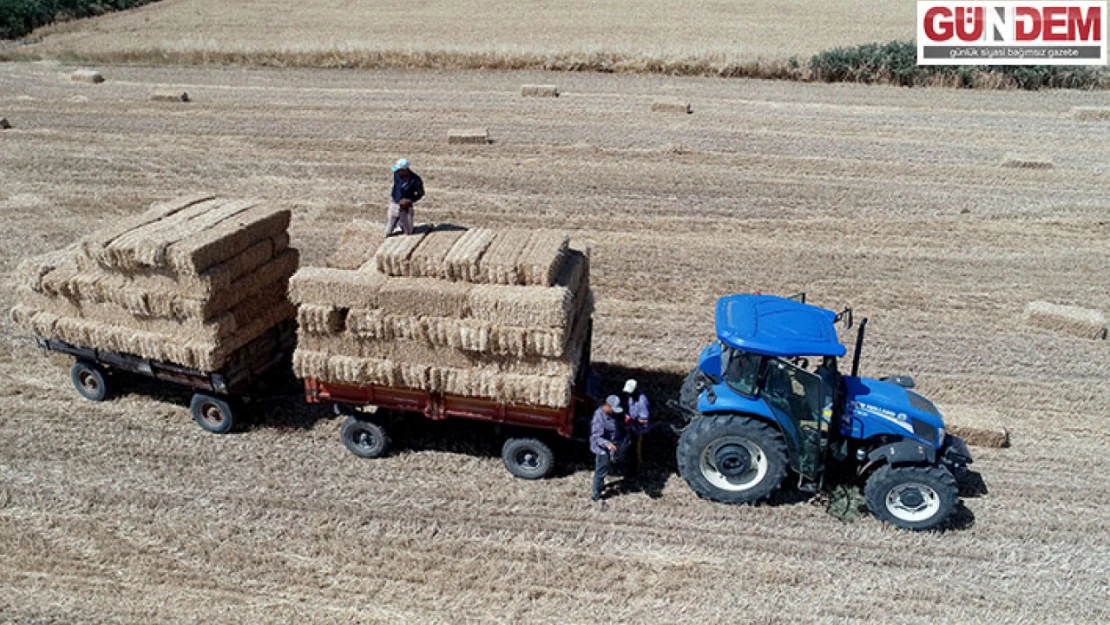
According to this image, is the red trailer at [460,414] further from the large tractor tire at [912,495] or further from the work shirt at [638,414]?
the large tractor tire at [912,495]

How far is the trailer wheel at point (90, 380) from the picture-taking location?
39.1 feet

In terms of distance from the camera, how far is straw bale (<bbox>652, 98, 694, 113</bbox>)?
84.9 ft

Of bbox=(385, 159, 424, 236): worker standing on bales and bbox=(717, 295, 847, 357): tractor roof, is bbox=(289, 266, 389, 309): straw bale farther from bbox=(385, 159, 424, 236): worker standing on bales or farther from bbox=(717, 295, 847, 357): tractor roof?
bbox=(717, 295, 847, 357): tractor roof

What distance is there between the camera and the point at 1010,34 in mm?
30609

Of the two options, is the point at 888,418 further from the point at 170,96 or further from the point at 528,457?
the point at 170,96

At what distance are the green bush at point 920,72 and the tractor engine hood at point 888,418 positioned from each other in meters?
23.4

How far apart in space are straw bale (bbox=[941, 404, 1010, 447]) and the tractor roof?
290 cm

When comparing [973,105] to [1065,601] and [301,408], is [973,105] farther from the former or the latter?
[301,408]

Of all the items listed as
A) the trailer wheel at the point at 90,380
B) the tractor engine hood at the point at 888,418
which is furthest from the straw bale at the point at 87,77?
the tractor engine hood at the point at 888,418

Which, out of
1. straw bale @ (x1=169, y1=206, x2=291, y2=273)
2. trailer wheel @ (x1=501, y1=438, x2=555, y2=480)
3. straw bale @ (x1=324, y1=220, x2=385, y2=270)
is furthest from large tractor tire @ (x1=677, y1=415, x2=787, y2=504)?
straw bale @ (x1=169, y1=206, x2=291, y2=273)

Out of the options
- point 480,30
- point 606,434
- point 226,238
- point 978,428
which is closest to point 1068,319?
point 978,428

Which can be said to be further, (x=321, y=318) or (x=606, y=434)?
(x=321, y=318)

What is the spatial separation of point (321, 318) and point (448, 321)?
155cm

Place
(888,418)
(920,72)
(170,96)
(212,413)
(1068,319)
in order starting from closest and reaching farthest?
(888,418), (212,413), (1068,319), (170,96), (920,72)
